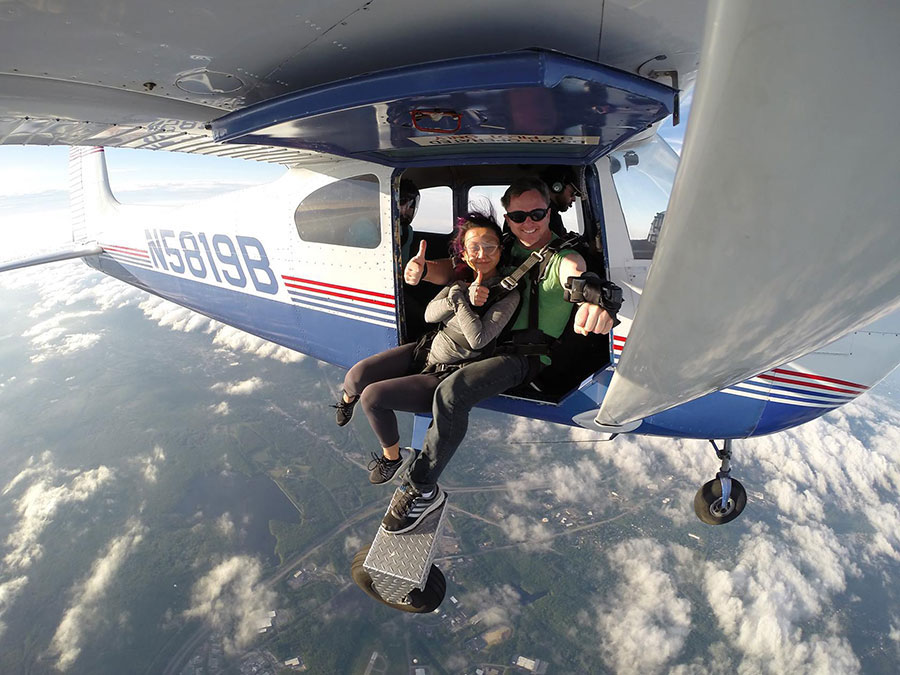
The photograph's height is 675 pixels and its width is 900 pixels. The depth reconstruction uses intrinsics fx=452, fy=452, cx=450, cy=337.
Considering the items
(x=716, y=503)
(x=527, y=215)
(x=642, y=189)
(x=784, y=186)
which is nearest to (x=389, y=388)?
(x=527, y=215)

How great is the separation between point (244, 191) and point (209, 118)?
1723mm

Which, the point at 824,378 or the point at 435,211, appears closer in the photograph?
the point at 824,378

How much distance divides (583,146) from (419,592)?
288 cm

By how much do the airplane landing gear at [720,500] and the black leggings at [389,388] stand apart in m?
3.17

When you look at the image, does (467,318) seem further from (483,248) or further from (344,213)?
(344,213)

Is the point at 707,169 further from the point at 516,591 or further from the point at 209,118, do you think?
the point at 516,591

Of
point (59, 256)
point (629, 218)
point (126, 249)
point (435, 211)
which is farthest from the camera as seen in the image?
point (59, 256)

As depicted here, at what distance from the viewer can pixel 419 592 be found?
9.55 feet

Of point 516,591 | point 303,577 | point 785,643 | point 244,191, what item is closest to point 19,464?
point 303,577

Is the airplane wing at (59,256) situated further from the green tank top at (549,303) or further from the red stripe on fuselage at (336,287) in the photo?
the green tank top at (549,303)

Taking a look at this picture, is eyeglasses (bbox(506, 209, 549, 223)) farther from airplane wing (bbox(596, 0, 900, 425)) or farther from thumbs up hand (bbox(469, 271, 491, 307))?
airplane wing (bbox(596, 0, 900, 425))

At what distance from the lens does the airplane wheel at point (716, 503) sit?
4.36 metres

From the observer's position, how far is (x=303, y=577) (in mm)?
52688

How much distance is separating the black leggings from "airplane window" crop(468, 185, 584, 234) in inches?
45.6
